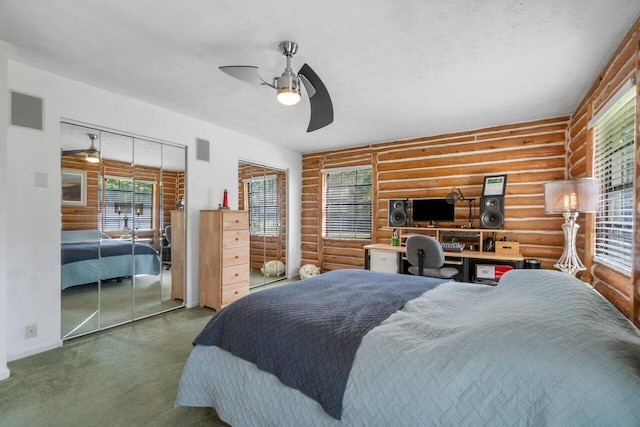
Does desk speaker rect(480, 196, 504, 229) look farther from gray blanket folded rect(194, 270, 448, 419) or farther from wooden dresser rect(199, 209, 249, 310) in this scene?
wooden dresser rect(199, 209, 249, 310)

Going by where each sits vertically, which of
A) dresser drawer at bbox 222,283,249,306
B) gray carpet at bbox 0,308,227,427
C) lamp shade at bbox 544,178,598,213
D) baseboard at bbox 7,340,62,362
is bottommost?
gray carpet at bbox 0,308,227,427

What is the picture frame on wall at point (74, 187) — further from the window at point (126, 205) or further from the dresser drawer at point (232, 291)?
the dresser drawer at point (232, 291)

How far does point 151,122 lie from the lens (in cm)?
348

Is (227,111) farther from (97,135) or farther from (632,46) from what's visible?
(632,46)

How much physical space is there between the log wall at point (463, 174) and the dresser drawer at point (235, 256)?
6.55 feet

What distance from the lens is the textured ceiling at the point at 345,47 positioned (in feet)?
6.06

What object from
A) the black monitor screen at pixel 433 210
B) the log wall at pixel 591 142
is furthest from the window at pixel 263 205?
the log wall at pixel 591 142

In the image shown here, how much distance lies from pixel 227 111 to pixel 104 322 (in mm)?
2705

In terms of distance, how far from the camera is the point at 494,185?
13.3 ft

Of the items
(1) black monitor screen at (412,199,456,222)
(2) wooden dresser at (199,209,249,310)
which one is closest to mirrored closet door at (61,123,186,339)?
(2) wooden dresser at (199,209,249,310)

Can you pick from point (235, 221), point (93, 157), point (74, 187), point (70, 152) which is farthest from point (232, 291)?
point (70, 152)

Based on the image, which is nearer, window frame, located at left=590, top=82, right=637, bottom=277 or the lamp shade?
window frame, located at left=590, top=82, right=637, bottom=277

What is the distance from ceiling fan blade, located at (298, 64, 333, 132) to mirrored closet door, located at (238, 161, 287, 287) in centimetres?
242

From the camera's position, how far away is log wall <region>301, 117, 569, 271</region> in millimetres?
3895
